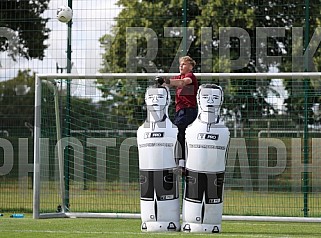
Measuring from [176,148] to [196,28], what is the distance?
11.6 meters

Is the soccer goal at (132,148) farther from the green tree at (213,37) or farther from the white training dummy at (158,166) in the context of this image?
the white training dummy at (158,166)

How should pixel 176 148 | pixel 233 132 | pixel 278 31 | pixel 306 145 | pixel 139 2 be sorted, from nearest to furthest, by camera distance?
pixel 176 148, pixel 306 145, pixel 233 132, pixel 278 31, pixel 139 2

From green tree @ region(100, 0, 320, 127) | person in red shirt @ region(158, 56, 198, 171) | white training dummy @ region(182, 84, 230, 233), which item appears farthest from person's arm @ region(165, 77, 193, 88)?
green tree @ region(100, 0, 320, 127)

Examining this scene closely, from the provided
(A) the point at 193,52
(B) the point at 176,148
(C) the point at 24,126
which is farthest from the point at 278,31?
(B) the point at 176,148

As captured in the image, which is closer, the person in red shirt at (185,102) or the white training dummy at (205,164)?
the white training dummy at (205,164)

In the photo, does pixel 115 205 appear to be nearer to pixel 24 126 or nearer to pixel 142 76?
pixel 142 76

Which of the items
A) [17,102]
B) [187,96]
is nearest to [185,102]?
[187,96]

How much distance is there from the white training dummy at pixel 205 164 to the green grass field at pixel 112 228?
0.79 feet

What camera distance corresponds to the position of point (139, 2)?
72.9 ft

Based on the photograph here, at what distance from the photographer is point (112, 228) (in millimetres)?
10195

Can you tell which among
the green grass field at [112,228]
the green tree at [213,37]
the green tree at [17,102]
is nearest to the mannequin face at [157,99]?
the green grass field at [112,228]

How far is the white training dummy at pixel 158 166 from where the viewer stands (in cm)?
934

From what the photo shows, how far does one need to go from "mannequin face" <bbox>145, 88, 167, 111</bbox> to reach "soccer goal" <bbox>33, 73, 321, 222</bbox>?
A: 2.36 metres

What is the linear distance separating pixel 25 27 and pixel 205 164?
28.8 ft
